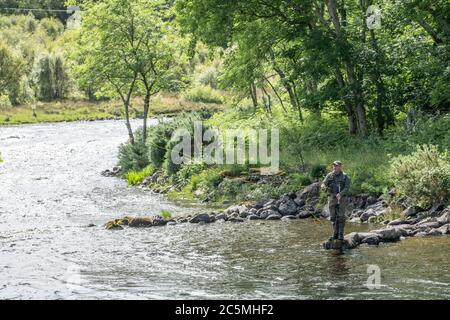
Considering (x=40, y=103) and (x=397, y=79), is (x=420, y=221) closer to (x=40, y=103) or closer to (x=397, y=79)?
(x=397, y=79)

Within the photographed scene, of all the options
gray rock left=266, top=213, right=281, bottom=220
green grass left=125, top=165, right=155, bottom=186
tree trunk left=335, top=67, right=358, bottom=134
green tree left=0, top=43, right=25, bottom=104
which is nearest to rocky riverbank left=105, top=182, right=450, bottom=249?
gray rock left=266, top=213, right=281, bottom=220

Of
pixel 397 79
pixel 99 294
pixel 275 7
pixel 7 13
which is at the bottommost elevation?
pixel 99 294

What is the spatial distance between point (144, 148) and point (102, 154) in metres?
10.4

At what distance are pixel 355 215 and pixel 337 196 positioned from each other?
13.7ft

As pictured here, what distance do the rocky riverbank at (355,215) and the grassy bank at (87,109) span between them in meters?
54.2

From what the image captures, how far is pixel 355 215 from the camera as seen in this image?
67.8ft

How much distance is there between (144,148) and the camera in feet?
119

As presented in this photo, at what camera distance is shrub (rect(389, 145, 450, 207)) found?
752 inches

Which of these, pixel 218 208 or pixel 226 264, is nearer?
pixel 226 264

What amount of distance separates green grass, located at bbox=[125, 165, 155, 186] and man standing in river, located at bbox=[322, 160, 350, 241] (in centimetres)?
1798

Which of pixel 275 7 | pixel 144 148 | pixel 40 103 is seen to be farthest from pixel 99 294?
pixel 40 103

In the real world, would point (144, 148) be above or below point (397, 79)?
below

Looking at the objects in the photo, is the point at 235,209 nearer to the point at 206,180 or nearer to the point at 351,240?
the point at 206,180

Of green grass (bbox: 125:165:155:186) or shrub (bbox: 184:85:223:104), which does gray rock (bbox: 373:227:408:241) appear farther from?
shrub (bbox: 184:85:223:104)
